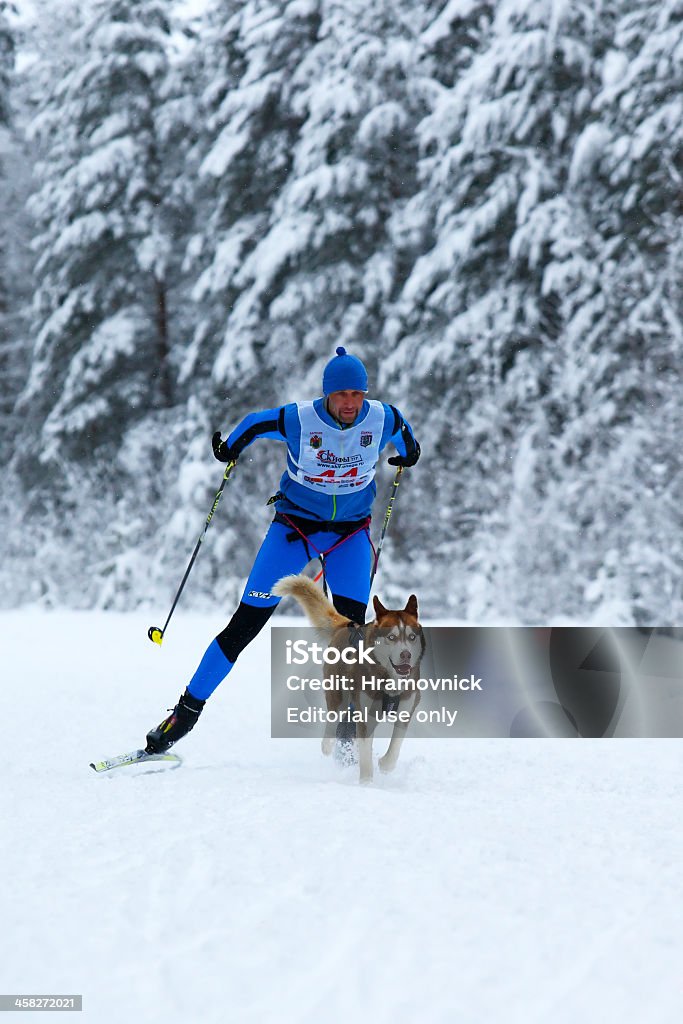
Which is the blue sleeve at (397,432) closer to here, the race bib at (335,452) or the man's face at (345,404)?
the race bib at (335,452)

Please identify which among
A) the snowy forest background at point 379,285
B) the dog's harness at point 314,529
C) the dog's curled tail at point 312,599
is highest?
the snowy forest background at point 379,285

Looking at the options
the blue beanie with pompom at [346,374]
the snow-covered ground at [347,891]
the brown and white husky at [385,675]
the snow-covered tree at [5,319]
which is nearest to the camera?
the snow-covered ground at [347,891]

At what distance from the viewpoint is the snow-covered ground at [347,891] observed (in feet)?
→ 8.28

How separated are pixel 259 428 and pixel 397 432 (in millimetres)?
703

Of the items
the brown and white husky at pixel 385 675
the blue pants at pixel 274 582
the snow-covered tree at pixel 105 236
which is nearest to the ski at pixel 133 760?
the blue pants at pixel 274 582

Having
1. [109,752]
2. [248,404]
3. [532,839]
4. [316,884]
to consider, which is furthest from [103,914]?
[248,404]

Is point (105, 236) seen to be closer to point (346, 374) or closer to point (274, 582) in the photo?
point (274, 582)

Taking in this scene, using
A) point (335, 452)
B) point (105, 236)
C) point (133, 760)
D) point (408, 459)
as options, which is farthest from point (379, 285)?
point (133, 760)

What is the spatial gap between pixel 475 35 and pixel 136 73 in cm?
598

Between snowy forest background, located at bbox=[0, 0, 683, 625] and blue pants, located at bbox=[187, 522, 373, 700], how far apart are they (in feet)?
25.4

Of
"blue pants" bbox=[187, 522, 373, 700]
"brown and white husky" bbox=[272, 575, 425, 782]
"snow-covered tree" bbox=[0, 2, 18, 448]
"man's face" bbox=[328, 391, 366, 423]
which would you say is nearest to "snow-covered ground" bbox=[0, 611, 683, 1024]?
"brown and white husky" bbox=[272, 575, 425, 782]

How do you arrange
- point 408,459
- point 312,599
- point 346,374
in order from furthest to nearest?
point 408,459
point 312,599
point 346,374

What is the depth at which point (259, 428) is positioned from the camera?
5117 mm

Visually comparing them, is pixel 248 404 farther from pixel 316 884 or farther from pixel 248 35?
pixel 316 884
